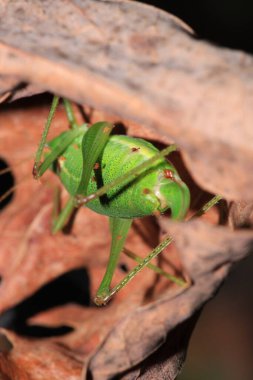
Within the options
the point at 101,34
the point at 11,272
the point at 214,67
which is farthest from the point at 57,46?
the point at 11,272

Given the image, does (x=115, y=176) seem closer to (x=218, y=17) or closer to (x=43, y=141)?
(x=43, y=141)

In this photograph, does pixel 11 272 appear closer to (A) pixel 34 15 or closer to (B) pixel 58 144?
(B) pixel 58 144

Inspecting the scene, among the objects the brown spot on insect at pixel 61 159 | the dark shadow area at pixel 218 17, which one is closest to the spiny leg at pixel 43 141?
the brown spot on insect at pixel 61 159

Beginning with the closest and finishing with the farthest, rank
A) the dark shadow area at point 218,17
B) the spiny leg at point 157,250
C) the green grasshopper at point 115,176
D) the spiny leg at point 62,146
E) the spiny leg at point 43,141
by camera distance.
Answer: the spiny leg at point 157,250, the green grasshopper at point 115,176, the spiny leg at point 43,141, the spiny leg at point 62,146, the dark shadow area at point 218,17

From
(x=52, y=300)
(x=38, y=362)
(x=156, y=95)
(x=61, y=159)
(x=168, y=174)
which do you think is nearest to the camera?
(x=156, y=95)

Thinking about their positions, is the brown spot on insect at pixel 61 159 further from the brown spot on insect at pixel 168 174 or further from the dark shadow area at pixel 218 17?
the dark shadow area at pixel 218 17

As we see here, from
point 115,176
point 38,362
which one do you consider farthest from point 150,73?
point 38,362

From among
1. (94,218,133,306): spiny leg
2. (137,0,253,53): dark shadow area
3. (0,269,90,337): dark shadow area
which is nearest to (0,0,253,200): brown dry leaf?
(94,218,133,306): spiny leg
